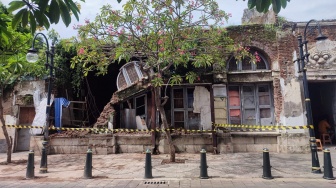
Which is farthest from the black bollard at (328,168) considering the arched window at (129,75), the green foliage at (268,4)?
the arched window at (129,75)

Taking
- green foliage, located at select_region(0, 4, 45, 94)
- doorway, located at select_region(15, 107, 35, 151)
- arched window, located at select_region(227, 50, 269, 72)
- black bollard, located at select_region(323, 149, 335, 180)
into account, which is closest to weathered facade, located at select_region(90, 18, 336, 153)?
arched window, located at select_region(227, 50, 269, 72)

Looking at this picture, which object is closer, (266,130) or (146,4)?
(146,4)

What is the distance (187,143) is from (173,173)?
3.95 metres

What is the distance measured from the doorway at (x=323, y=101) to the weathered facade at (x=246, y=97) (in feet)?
0.21

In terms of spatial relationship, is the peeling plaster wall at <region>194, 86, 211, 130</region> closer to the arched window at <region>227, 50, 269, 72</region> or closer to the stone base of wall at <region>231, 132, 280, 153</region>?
the stone base of wall at <region>231, 132, 280, 153</region>

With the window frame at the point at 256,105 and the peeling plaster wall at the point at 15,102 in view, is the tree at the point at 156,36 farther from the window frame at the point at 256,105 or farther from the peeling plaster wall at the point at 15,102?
the peeling plaster wall at the point at 15,102

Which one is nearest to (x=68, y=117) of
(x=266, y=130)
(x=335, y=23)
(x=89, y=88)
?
(x=89, y=88)

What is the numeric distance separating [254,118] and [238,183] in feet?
21.6

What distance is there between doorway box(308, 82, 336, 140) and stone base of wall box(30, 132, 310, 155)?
3421 mm

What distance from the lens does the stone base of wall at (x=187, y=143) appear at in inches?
461

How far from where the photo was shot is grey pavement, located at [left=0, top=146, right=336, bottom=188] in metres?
7.07

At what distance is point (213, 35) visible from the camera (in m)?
10.1

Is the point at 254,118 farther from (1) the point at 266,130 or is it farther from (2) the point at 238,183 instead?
(2) the point at 238,183

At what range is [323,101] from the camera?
49.3 feet
